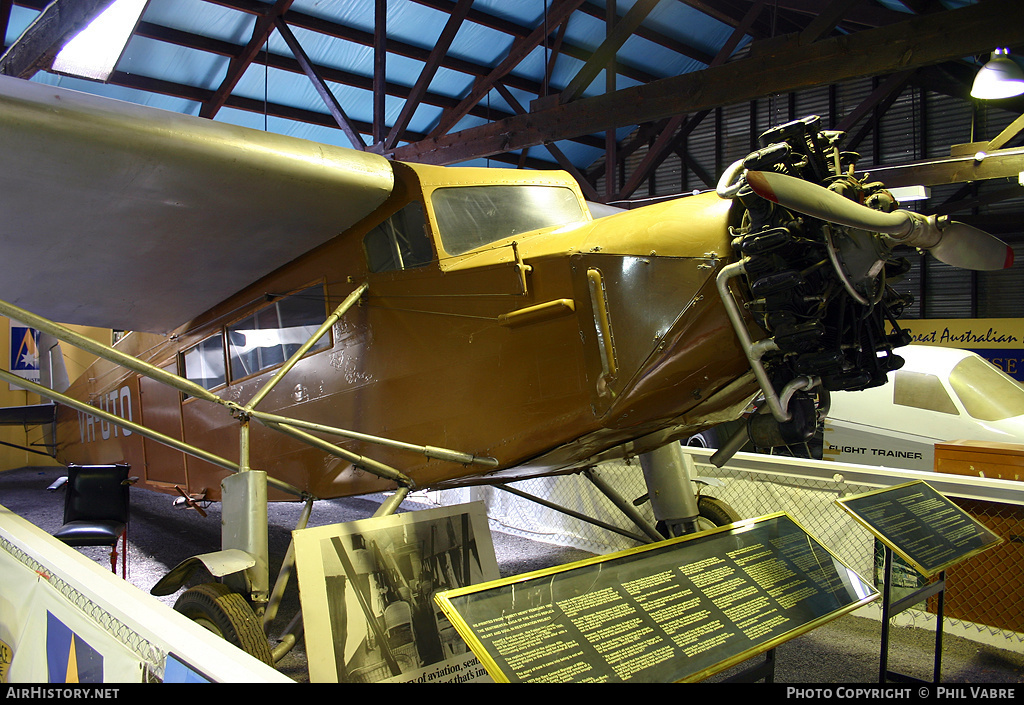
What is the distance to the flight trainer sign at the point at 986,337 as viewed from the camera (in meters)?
9.83

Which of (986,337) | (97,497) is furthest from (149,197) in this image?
(986,337)

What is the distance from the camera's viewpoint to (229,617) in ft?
9.44

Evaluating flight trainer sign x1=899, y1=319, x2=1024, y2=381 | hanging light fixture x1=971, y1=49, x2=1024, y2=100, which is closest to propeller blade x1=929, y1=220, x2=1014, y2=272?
hanging light fixture x1=971, y1=49, x2=1024, y2=100

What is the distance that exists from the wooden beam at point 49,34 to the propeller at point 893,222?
4.06m

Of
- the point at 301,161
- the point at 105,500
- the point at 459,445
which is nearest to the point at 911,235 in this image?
the point at 459,445

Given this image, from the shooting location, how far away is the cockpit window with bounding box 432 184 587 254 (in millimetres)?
3580

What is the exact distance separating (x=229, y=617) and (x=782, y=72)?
235 inches

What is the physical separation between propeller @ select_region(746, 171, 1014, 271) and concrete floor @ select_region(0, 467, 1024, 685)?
7.34 ft

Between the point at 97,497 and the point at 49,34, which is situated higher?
the point at 49,34

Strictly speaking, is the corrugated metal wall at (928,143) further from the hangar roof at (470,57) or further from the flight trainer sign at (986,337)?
the flight trainer sign at (986,337)

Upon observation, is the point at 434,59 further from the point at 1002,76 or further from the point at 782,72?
the point at 1002,76

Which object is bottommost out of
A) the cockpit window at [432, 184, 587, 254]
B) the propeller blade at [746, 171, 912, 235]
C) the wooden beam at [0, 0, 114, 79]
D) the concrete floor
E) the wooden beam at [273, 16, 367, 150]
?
the concrete floor

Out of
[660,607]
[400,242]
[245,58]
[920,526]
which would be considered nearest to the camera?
[660,607]

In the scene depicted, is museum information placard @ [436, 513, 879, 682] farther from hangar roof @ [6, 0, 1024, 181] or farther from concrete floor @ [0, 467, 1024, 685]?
hangar roof @ [6, 0, 1024, 181]
